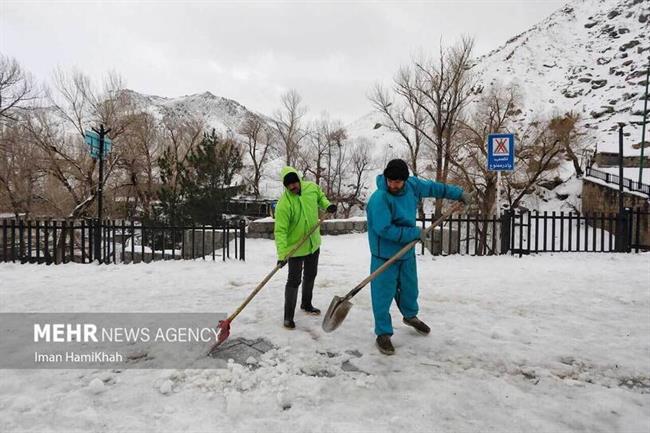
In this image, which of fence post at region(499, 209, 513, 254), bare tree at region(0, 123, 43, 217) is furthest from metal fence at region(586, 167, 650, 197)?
bare tree at region(0, 123, 43, 217)

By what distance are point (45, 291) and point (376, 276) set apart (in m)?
5.23

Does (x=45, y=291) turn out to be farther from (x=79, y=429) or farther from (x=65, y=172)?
(x=65, y=172)

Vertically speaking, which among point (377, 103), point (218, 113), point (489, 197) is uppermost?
point (218, 113)

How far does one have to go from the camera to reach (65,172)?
65.1 feet

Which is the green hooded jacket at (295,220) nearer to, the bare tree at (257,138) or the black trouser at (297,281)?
the black trouser at (297,281)

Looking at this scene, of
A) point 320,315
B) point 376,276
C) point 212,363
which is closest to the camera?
point 212,363

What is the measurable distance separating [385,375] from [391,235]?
1159 mm

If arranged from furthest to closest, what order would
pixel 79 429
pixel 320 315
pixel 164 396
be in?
pixel 320 315
pixel 164 396
pixel 79 429

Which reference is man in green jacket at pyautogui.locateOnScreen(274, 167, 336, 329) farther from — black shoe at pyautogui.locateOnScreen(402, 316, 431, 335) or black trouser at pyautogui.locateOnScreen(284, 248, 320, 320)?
black shoe at pyautogui.locateOnScreen(402, 316, 431, 335)

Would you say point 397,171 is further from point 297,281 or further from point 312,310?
point 312,310

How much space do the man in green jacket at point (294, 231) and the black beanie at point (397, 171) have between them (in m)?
1.27

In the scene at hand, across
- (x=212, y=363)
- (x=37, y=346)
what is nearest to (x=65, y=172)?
(x=37, y=346)

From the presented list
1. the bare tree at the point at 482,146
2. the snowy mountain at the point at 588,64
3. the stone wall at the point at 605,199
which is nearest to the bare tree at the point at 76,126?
the bare tree at the point at 482,146

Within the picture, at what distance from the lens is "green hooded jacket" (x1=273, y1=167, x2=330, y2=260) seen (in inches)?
163
